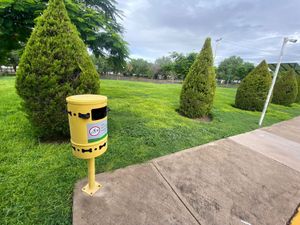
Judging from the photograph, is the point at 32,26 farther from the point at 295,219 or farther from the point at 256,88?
the point at 256,88

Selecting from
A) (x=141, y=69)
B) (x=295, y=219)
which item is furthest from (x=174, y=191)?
(x=141, y=69)

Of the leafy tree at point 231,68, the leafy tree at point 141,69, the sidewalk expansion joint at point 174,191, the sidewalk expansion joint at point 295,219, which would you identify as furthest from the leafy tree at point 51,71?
the leafy tree at point 141,69

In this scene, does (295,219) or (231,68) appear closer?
(295,219)

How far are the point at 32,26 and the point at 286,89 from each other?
49.3ft

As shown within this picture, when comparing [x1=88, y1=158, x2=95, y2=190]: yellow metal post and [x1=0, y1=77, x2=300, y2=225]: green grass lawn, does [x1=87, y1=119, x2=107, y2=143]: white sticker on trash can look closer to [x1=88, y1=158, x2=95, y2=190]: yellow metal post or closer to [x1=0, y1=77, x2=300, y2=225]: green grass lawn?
[x1=88, y1=158, x2=95, y2=190]: yellow metal post

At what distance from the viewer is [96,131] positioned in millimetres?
1787

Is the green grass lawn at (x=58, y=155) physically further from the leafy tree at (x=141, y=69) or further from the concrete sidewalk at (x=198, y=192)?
the leafy tree at (x=141, y=69)

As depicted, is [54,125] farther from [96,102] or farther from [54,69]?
[96,102]

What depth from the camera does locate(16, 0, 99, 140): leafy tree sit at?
2695mm

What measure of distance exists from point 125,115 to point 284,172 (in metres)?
4.00

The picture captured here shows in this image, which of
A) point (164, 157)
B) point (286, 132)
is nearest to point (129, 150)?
point (164, 157)

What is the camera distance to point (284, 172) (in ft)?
9.85

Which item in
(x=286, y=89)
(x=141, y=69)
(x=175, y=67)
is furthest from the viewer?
(x=141, y=69)

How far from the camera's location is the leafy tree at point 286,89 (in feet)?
39.5
